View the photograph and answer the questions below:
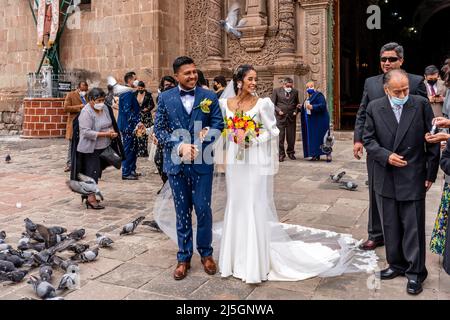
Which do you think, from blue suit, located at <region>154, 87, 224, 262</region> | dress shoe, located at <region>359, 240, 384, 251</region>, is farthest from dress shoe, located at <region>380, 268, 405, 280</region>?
blue suit, located at <region>154, 87, 224, 262</region>

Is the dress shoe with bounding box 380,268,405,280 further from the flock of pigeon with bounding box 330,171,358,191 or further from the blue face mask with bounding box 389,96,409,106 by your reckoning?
the flock of pigeon with bounding box 330,171,358,191

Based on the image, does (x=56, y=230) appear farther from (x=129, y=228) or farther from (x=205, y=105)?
(x=205, y=105)

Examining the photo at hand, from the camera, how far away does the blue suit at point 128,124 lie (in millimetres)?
8719

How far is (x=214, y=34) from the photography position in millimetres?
14062

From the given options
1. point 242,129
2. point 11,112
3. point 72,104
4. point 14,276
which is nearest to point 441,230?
point 242,129

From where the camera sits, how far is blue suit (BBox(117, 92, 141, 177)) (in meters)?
8.72

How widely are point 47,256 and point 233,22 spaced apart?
431 inches

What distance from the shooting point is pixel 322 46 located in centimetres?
1304

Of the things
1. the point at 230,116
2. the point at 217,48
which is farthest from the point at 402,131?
the point at 217,48

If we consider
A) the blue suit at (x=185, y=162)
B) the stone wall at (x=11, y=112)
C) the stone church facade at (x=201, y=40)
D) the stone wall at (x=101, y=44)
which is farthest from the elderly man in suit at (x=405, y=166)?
the stone wall at (x=11, y=112)

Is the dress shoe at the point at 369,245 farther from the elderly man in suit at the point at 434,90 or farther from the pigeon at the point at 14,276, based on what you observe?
the elderly man in suit at the point at 434,90

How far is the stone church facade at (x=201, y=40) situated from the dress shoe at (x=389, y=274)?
31.3 ft

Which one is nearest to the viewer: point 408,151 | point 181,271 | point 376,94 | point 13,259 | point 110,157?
point 408,151

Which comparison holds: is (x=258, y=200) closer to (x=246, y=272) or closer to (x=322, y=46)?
(x=246, y=272)
